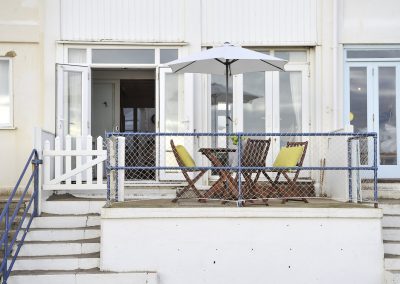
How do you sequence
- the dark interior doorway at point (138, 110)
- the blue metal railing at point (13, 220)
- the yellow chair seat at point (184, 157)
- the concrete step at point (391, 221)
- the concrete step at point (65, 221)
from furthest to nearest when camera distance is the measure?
the dark interior doorway at point (138, 110) → the concrete step at point (391, 221) → the concrete step at point (65, 221) → the yellow chair seat at point (184, 157) → the blue metal railing at point (13, 220)

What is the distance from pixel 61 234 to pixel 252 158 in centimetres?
Answer: 259

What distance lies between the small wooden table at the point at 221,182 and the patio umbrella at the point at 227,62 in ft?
2.29

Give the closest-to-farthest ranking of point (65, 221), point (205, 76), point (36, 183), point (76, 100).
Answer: point (65, 221) < point (36, 183) < point (76, 100) < point (205, 76)

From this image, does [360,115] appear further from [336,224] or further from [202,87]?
[336,224]

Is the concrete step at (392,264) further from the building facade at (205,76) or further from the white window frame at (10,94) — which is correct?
Answer: the white window frame at (10,94)

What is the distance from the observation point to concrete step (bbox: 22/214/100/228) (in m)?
7.71

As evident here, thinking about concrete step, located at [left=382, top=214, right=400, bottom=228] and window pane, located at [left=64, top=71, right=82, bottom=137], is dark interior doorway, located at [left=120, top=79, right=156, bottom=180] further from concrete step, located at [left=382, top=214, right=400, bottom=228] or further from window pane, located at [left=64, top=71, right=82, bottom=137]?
concrete step, located at [left=382, top=214, right=400, bottom=228]

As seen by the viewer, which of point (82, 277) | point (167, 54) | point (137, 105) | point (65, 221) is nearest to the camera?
point (82, 277)

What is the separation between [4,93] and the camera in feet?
31.3

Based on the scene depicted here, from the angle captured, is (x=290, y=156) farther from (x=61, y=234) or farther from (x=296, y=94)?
(x=61, y=234)

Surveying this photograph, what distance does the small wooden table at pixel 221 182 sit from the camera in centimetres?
739

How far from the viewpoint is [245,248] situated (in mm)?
6934

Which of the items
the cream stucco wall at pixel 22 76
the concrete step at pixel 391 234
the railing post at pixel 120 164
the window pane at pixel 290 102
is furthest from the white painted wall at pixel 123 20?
the concrete step at pixel 391 234

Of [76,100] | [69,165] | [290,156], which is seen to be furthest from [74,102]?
[290,156]
